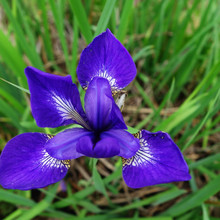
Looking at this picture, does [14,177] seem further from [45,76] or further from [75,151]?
[45,76]

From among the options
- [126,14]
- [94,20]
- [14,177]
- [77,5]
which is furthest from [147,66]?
[14,177]

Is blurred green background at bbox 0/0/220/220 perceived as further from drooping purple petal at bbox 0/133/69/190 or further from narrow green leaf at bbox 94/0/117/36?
drooping purple petal at bbox 0/133/69/190

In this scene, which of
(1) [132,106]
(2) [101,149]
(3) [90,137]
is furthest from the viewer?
(1) [132,106]

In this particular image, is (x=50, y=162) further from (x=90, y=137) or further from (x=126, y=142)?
(x=126, y=142)

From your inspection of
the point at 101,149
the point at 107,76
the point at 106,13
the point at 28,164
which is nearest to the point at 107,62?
the point at 107,76

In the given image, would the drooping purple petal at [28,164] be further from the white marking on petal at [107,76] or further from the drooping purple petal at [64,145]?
the white marking on petal at [107,76]
